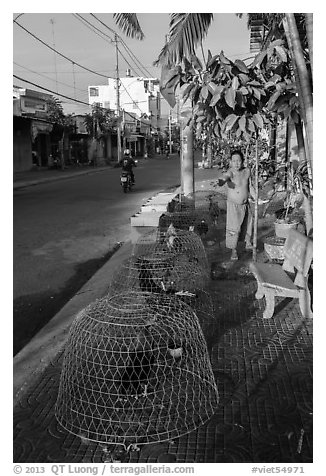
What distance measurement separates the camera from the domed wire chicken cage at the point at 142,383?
3193 mm

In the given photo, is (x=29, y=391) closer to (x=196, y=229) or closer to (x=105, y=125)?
(x=196, y=229)

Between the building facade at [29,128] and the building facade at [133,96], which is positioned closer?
the building facade at [29,128]

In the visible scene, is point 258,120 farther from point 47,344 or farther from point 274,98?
point 47,344

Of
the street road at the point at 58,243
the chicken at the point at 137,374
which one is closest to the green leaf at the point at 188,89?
the chicken at the point at 137,374

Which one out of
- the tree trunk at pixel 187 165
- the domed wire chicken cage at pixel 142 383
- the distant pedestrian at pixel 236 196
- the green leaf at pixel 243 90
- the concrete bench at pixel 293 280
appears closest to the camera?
the domed wire chicken cage at pixel 142 383

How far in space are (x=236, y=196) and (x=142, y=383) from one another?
13.7 feet

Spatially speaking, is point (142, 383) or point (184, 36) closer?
point (142, 383)

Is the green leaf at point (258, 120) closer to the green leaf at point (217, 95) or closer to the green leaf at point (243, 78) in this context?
the green leaf at point (243, 78)

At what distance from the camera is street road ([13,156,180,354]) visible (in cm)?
595

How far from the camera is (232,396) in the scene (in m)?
3.53

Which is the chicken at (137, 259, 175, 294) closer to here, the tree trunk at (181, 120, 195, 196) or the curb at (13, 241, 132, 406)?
the curb at (13, 241, 132, 406)

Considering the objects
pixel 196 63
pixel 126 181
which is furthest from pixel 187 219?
pixel 126 181

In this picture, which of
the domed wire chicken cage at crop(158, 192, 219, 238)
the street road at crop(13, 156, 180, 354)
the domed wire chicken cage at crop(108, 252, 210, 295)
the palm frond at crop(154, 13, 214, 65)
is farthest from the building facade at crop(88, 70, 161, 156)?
the domed wire chicken cage at crop(108, 252, 210, 295)

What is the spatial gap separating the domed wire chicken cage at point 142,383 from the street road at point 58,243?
1581 millimetres
